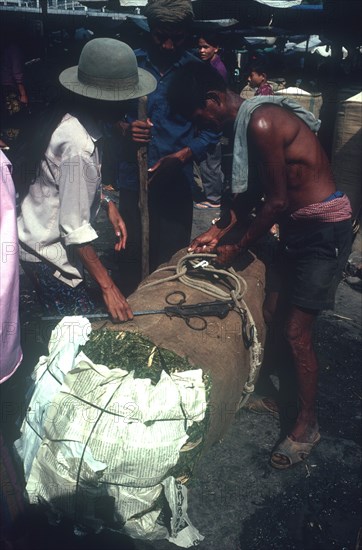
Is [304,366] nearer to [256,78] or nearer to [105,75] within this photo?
[105,75]

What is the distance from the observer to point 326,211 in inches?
133

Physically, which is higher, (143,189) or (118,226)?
(143,189)

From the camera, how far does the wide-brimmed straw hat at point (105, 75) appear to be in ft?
9.14

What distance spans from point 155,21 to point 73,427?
11.8ft

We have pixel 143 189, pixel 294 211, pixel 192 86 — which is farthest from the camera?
pixel 143 189

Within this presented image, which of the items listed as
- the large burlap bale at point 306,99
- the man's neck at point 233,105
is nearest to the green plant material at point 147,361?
the man's neck at point 233,105

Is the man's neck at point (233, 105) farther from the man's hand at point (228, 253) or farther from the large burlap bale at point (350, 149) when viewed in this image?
the large burlap bale at point (350, 149)

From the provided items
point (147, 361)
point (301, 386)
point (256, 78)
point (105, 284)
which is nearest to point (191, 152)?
point (105, 284)

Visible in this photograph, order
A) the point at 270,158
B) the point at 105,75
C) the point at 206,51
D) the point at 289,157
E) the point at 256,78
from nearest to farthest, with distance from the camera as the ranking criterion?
the point at 105,75
the point at 270,158
the point at 289,157
the point at 206,51
the point at 256,78

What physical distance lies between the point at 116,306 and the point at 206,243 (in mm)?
1313

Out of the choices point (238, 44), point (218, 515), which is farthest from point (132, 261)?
point (238, 44)

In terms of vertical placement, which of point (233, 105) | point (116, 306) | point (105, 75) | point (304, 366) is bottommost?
point (304, 366)

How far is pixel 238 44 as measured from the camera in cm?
1266

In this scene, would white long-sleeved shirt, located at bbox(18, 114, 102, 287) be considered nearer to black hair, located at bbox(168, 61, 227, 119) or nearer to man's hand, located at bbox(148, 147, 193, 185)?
black hair, located at bbox(168, 61, 227, 119)
